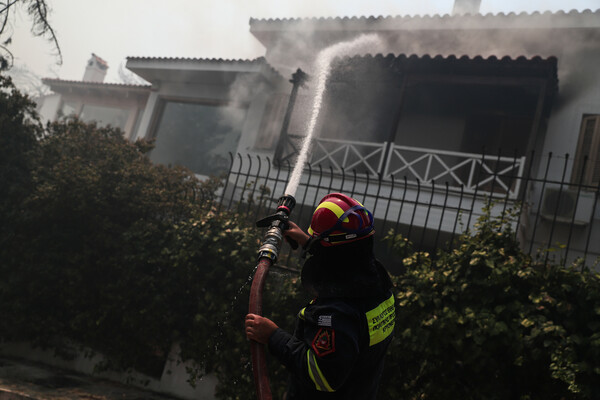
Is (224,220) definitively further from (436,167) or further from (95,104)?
(95,104)

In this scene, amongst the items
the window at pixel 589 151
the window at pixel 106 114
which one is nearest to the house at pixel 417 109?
the window at pixel 589 151

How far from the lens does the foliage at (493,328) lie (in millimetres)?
3590

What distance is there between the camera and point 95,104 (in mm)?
15891

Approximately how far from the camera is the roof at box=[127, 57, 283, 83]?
1109 centimetres

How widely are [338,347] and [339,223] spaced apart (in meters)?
0.54

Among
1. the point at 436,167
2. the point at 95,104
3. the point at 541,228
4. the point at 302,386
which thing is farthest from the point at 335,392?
the point at 95,104

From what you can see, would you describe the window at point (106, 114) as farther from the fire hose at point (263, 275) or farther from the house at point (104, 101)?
the fire hose at point (263, 275)

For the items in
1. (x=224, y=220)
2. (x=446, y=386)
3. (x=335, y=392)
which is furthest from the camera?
(x=224, y=220)

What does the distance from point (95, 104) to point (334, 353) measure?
53.0ft

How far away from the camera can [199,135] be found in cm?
1299

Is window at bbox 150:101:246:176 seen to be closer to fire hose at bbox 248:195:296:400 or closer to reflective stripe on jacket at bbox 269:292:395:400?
fire hose at bbox 248:195:296:400

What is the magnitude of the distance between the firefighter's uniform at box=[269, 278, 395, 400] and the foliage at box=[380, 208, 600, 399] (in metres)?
2.00

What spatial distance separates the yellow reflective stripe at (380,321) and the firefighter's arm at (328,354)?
113 millimetres

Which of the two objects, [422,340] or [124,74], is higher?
[124,74]
